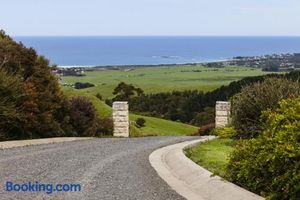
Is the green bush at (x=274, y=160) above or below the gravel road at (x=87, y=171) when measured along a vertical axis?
above

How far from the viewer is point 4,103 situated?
1886 cm

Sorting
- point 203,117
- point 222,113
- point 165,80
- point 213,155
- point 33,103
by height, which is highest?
point 33,103

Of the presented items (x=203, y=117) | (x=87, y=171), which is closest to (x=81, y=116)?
(x=87, y=171)

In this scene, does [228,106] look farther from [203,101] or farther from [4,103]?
[203,101]

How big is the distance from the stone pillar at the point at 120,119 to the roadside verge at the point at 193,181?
11584mm

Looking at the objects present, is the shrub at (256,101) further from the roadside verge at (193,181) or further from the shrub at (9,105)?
the shrub at (9,105)

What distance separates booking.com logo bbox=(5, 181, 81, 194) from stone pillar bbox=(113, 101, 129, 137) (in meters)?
15.0

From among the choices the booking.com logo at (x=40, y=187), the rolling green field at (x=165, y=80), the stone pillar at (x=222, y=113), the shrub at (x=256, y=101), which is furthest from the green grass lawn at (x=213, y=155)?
the rolling green field at (x=165, y=80)

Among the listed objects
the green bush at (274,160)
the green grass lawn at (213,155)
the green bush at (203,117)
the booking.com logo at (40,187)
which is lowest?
the green bush at (203,117)

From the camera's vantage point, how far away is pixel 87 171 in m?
11.7

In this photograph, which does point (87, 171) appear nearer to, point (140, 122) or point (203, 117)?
point (140, 122)

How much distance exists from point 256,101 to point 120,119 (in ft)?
33.1

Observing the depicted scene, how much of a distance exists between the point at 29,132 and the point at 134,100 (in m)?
43.4

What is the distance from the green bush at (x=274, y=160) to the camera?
7.89 metres
